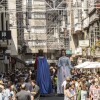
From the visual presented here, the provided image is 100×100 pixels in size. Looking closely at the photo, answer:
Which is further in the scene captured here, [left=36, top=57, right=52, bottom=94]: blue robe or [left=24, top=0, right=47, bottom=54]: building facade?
[left=24, top=0, right=47, bottom=54]: building facade

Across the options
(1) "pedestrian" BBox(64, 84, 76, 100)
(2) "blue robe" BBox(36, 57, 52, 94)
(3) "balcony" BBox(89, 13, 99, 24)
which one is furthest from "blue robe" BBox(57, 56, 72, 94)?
(3) "balcony" BBox(89, 13, 99, 24)

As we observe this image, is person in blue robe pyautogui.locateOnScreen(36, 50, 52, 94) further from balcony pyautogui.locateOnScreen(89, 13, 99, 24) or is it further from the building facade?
the building facade

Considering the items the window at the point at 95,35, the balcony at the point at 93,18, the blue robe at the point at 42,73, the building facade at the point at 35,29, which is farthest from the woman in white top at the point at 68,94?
the building facade at the point at 35,29

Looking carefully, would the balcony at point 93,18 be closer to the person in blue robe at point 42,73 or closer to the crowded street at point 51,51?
the crowded street at point 51,51

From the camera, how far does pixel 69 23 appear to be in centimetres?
8925

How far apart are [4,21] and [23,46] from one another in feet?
130

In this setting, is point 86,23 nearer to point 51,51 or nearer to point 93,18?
point 93,18

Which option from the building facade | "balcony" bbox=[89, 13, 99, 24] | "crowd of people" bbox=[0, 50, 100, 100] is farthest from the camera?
the building facade

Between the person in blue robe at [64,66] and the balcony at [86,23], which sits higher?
the balcony at [86,23]

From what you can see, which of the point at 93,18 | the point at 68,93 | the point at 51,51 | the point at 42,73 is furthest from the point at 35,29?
the point at 68,93

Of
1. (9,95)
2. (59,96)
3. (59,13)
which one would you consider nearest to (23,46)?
(59,13)

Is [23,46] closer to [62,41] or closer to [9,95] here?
[62,41]

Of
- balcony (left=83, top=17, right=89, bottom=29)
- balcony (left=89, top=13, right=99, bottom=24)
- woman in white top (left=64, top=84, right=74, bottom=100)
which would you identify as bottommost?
woman in white top (left=64, top=84, right=74, bottom=100)

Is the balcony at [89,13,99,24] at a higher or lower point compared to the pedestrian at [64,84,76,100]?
higher
